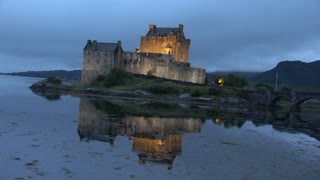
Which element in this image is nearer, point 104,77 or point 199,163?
point 199,163

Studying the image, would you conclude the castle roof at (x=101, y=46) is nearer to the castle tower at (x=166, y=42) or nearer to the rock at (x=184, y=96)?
the castle tower at (x=166, y=42)

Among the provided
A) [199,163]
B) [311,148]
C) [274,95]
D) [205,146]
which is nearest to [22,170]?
[199,163]

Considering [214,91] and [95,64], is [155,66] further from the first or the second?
[214,91]

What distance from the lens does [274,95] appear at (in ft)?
240

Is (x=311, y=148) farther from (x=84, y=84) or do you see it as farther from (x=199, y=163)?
(x=84, y=84)

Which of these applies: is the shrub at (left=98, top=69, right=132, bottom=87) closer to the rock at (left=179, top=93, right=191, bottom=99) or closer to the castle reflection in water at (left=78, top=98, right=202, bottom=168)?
the rock at (left=179, top=93, right=191, bottom=99)

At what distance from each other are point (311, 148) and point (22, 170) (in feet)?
59.7

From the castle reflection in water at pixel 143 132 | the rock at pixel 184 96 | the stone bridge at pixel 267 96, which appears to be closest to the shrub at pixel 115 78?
the rock at pixel 184 96

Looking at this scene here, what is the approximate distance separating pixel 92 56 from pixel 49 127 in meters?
50.0

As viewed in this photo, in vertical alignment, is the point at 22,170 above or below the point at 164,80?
below

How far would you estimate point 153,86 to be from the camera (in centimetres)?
6800

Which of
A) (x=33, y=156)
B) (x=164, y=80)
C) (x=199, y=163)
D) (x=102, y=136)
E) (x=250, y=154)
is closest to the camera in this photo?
(x=33, y=156)

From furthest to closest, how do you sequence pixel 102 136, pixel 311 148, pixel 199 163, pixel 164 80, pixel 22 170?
pixel 164 80
pixel 311 148
pixel 102 136
pixel 199 163
pixel 22 170

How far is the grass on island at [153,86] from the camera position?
2677 inches
